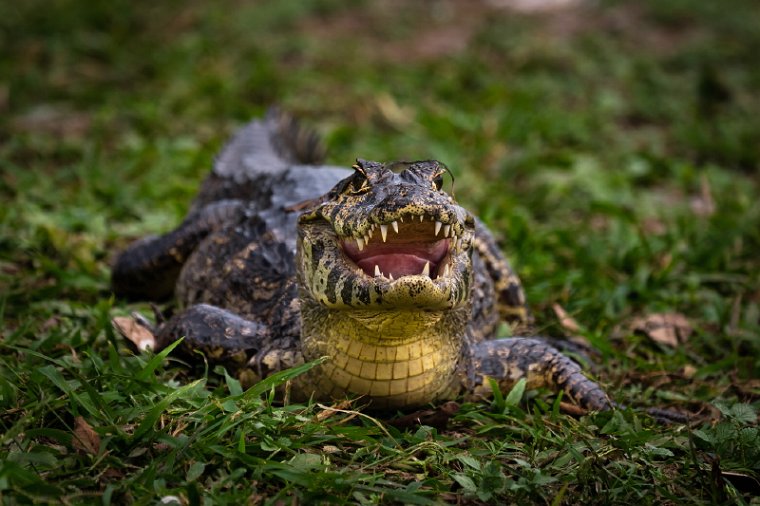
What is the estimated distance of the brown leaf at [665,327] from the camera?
4043 millimetres

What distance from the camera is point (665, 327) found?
4137 millimetres

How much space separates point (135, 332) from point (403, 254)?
1399 mm

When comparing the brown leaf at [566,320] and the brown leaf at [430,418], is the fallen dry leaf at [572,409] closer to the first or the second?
the brown leaf at [430,418]

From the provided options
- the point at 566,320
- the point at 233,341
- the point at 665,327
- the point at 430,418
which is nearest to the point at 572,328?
the point at 566,320

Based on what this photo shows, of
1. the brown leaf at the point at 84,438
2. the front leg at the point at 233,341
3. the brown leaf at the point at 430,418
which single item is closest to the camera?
the brown leaf at the point at 84,438

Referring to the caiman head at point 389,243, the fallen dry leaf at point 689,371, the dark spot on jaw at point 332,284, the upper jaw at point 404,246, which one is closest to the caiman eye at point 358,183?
the caiman head at point 389,243

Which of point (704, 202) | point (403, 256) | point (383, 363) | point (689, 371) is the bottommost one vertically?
point (689, 371)

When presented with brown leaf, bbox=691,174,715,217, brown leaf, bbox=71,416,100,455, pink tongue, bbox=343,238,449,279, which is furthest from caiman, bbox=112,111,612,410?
brown leaf, bbox=691,174,715,217

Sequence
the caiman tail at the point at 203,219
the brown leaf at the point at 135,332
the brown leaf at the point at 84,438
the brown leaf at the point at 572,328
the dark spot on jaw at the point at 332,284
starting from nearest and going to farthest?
the brown leaf at the point at 84,438
the dark spot on jaw at the point at 332,284
the brown leaf at the point at 135,332
the brown leaf at the point at 572,328
the caiman tail at the point at 203,219

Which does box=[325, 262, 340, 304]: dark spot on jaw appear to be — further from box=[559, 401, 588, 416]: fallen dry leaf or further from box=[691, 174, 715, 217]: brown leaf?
box=[691, 174, 715, 217]: brown leaf

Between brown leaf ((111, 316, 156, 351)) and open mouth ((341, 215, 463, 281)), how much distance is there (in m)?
1.12

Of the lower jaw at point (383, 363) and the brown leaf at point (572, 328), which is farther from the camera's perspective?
the brown leaf at point (572, 328)

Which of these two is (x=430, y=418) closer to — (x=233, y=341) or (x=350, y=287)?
(x=350, y=287)

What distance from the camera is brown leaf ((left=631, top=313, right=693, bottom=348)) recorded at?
4.04 metres
